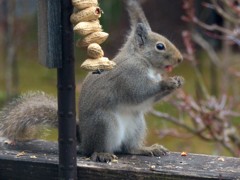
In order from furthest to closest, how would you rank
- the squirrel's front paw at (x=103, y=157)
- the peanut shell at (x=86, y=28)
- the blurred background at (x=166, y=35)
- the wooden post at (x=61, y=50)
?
1. the blurred background at (x=166, y=35)
2. the squirrel's front paw at (x=103, y=157)
3. the wooden post at (x=61, y=50)
4. the peanut shell at (x=86, y=28)

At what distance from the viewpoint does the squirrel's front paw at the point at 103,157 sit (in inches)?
102

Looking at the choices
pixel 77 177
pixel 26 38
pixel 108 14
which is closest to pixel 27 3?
pixel 26 38

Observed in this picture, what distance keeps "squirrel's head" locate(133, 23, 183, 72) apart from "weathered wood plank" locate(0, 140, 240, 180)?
24.9 inches

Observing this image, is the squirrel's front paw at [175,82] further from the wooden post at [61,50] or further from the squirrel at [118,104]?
the wooden post at [61,50]

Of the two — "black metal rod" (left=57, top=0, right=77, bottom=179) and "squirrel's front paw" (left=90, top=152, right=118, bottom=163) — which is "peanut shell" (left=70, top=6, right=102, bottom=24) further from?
"squirrel's front paw" (left=90, top=152, right=118, bottom=163)

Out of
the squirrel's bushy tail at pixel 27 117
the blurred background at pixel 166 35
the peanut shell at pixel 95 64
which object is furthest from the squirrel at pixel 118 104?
the blurred background at pixel 166 35

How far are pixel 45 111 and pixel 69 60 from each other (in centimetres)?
77

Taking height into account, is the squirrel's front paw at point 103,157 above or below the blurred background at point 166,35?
below

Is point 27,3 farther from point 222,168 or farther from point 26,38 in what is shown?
point 222,168

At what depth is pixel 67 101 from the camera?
2.19 m

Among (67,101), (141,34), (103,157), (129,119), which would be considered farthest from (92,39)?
(141,34)

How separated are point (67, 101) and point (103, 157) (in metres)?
0.50

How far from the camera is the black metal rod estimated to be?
213 cm

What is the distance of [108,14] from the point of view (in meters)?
7.80
